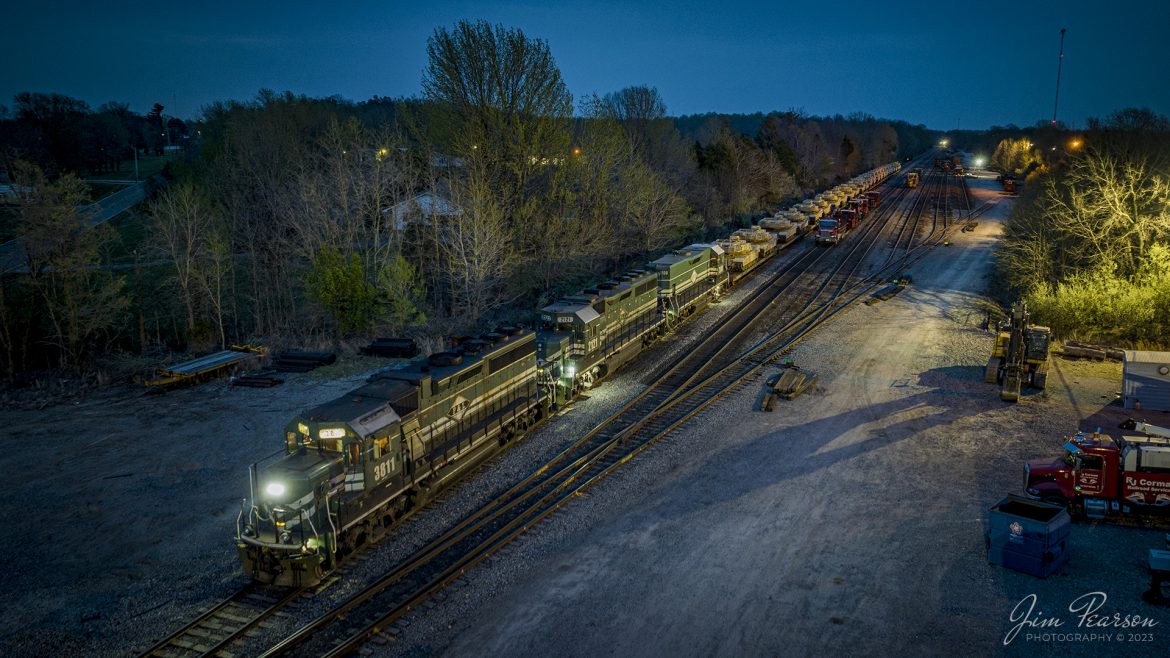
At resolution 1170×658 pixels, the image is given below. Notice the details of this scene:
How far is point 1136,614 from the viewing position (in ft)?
48.1

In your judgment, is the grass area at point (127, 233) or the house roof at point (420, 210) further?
the grass area at point (127, 233)

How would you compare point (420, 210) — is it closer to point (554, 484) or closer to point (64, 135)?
point (554, 484)

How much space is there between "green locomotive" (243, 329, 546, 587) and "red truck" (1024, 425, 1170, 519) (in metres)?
15.7

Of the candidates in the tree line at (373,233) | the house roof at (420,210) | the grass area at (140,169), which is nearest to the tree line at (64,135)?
the grass area at (140,169)

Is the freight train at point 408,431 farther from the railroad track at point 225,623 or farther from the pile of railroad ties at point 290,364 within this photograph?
the pile of railroad ties at point 290,364

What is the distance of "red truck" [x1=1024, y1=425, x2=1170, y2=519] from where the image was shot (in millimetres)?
18031

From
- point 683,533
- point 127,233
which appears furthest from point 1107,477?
point 127,233

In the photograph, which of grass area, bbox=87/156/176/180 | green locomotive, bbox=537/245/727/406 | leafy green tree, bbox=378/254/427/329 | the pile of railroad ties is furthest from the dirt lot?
grass area, bbox=87/156/176/180

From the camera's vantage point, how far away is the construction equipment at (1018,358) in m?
27.7

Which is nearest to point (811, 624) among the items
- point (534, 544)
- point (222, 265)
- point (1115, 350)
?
point (534, 544)

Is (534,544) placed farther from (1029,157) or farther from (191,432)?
(1029,157)

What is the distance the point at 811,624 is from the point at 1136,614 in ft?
22.6

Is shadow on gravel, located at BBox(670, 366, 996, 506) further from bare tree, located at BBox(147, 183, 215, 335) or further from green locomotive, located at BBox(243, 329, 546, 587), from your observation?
bare tree, located at BBox(147, 183, 215, 335)

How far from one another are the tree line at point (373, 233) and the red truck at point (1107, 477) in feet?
91.8
